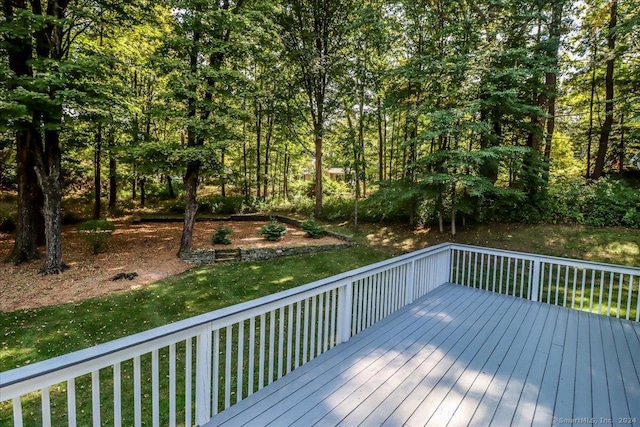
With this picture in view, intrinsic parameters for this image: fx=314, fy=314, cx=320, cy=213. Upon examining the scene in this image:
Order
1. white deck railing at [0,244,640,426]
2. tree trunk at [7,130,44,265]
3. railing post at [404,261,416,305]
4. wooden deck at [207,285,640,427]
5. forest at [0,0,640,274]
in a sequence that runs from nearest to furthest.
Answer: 1. white deck railing at [0,244,640,426]
2. wooden deck at [207,285,640,427]
3. railing post at [404,261,416,305]
4. forest at [0,0,640,274]
5. tree trunk at [7,130,44,265]

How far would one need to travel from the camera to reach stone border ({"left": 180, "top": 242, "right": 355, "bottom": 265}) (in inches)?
329

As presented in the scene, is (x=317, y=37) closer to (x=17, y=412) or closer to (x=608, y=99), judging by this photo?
(x=608, y=99)

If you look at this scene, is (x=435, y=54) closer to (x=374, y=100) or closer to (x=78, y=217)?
(x=374, y=100)

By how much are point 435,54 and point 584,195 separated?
628 centimetres

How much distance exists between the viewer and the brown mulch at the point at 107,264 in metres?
6.34

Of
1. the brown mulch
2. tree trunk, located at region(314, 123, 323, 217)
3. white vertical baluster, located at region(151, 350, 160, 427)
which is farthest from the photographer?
tree trunk, located at region(314, 123, 323, 217)

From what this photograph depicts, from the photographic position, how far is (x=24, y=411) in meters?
3.24

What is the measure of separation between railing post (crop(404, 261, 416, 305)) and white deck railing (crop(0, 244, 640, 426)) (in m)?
0.02

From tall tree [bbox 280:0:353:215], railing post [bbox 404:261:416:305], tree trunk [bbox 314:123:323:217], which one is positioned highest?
tall tree [bbox 280:0:353:215]

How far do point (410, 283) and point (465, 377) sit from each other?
1990mm

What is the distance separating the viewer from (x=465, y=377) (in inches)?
117

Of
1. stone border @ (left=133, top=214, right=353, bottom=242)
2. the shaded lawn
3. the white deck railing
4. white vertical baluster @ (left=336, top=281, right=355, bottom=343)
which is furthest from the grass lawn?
stone border @ (left=133, top=214, right=353, bottom=242)

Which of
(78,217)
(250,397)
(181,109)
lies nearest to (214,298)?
(250,397)

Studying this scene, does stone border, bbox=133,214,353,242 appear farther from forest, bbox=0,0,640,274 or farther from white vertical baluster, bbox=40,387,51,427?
white vertical baluster, bbox=40,387,51,427
